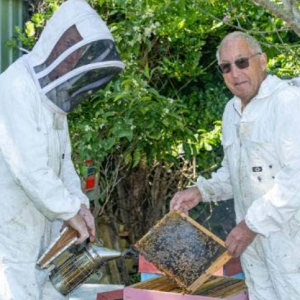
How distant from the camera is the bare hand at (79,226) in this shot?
3.37 metres

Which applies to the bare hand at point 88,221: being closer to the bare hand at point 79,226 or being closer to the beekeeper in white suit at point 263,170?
the bare hand at point 79,226

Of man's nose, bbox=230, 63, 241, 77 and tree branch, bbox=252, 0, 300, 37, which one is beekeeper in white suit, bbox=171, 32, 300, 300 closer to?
man's nose, bbox=230, 63, 241, 77

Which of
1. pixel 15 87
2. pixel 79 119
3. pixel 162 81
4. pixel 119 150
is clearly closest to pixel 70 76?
pixel 15 87

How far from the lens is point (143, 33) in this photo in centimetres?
504

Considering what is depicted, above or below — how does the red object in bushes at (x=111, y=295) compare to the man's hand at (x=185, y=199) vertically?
below

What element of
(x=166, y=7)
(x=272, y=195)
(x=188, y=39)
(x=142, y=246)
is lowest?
(x=142, y=246)

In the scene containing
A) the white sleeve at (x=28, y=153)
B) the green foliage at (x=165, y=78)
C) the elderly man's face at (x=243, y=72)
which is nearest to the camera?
the white sleeve at (x=28, y=153)

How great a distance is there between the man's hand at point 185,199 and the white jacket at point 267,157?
0.78 feet

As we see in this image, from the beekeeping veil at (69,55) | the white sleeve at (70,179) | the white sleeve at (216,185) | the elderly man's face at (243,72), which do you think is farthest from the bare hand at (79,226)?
the elderly man's face at (243,72)

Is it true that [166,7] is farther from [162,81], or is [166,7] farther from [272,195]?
[272,195]

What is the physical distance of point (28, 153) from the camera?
3264mm

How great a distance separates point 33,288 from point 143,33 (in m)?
2.20

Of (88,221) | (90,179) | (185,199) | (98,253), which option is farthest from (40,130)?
(90,179)

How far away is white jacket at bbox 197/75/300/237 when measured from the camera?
10.8 feet
